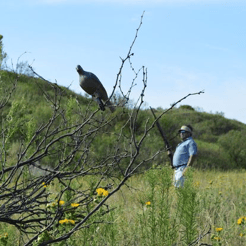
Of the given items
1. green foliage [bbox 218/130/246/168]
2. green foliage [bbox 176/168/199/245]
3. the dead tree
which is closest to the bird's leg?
the dead tree

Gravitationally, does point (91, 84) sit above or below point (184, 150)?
above

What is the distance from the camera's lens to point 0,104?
280 cm

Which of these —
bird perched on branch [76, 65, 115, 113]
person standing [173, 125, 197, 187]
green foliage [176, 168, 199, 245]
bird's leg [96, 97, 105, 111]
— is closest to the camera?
green foliage [176, 168, 199, 245]

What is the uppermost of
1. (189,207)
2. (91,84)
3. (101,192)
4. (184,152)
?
(91,84)

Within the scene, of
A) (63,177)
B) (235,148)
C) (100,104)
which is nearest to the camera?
Result: (63,177)

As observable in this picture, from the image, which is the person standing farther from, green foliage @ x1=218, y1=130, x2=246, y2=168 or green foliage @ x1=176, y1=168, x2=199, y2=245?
green foliage @ x1=218, y1=130, x2=246, y2=168

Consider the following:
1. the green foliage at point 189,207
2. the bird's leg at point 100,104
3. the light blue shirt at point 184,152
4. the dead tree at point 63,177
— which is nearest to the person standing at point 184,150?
the light blue shirt at point 184,152

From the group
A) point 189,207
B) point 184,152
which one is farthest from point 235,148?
point 189,207

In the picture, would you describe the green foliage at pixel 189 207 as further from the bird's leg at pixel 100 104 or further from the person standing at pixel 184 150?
the person standing at pixel 184 150

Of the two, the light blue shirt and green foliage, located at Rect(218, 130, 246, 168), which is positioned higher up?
green foliage, located at Rect(218, 130, 246, 168)

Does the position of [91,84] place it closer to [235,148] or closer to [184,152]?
[184,152]

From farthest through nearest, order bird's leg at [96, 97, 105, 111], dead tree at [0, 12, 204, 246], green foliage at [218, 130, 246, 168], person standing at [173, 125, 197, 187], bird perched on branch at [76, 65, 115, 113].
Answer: green foliage at [218, 130, 246, 168] < person standing at [173, 125, 197, 187] < bird perched on branch at [76, 65, 115, 113] < bird's leg at [96, 97, 105, 111] < dead tree at [0, 12, 204, 246]

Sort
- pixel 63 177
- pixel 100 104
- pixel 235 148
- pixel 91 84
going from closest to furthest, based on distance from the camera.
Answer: pixel 63 177 < pixel 100 104 < pixel 91 84 < pixel 235 148

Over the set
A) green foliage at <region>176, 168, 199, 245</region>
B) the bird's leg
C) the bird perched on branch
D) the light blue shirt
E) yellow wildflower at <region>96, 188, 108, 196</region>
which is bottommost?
green foliage at <region>176, 168, 199, 245</region>
